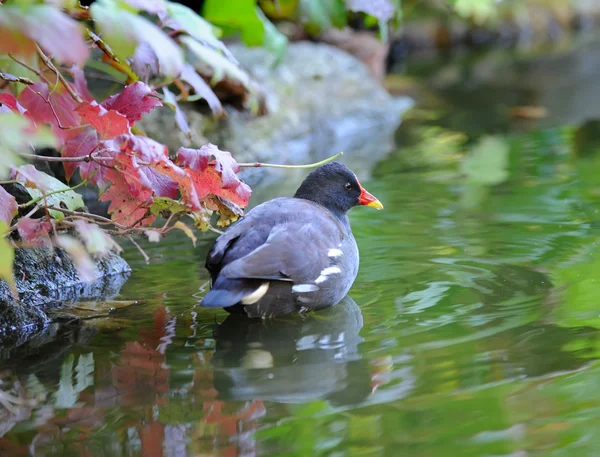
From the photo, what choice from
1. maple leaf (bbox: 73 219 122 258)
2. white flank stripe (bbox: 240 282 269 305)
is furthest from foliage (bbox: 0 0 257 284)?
white flank stripe (bbox: 240 282 269 305)

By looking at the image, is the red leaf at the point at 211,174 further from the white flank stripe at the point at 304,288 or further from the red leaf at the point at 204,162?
the white flank stripe at the point at 304,288

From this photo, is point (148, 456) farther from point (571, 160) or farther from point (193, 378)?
point (571, 160)

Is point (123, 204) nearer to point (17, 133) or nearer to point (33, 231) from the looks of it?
point (33, 231)

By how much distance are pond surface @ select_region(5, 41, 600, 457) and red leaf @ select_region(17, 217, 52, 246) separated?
1.63 ft

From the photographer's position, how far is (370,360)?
3.10 meters

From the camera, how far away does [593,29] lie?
1761 centimetres

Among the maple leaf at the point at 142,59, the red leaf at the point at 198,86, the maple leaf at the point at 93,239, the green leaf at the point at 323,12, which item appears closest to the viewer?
the maple leaf at the point at 93,239

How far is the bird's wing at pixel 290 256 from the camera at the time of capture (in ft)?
10.9

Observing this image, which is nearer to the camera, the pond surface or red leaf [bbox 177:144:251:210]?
the pond surface

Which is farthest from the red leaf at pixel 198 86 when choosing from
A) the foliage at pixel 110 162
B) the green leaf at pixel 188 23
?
the green leaf at pixel 188 23

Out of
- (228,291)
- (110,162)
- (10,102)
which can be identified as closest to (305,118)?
(228,291)

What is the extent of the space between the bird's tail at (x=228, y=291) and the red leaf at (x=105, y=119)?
2.44 ft

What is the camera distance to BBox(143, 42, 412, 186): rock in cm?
716

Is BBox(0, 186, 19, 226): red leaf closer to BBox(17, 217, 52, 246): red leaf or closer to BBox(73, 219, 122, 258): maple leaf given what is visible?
→ BBox(17, 217, 52, 246): red leaf
